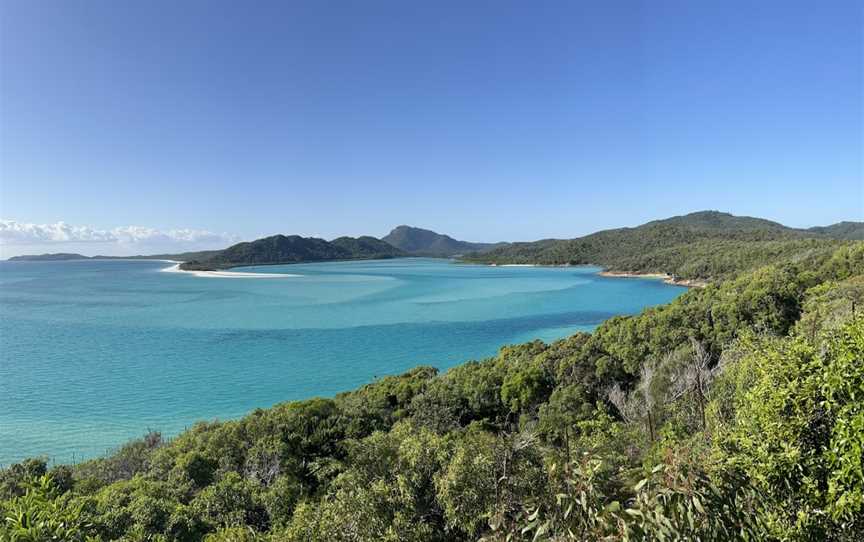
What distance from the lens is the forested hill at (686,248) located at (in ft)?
276

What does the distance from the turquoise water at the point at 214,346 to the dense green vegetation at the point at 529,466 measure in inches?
302

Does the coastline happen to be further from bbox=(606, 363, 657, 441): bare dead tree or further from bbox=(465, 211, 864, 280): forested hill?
bbox=(606, 363, 657, 441): bare dead tree

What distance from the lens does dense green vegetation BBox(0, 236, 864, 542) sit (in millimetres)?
3998

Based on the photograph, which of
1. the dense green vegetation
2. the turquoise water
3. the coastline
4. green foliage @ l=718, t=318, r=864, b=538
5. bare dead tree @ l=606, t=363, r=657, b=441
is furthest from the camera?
the coastline

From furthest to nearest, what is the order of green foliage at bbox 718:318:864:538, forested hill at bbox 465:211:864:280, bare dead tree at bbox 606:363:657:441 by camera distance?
forested hill at bbox 465:211:864:280 < bare dead tree at bbox 606:363:657:441 < green foliage at bbox 718:318:864:538

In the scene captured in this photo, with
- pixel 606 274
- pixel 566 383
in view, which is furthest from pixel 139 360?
pixel 606 274

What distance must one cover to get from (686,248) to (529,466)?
123m

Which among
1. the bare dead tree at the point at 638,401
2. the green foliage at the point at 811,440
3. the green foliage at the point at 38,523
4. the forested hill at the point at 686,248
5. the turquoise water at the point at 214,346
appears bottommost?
the turquoise water at the point at 214,346

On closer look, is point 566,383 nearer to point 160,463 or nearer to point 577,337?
point 577,337

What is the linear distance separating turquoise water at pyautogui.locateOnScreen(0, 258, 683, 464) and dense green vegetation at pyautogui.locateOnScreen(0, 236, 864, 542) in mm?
7659

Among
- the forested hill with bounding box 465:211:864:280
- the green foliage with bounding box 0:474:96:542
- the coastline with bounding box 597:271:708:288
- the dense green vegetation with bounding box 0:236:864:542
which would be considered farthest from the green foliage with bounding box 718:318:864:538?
the coastline with bounding box 597:271:708:288

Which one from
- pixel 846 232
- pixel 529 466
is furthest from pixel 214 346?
pixel 846 232

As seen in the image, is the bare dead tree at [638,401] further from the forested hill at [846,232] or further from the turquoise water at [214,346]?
the forested hill at [846,232]

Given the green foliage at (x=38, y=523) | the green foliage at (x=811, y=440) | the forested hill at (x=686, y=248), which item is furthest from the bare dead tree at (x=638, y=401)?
the forested hill at (x=686, y=248)
